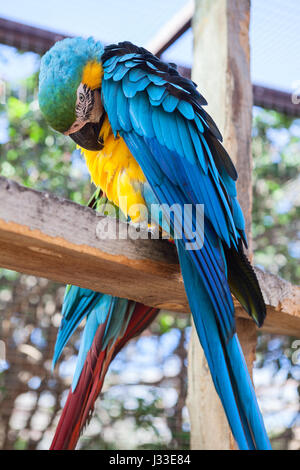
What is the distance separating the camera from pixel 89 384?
0.93m

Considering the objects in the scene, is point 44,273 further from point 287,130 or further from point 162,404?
point 287,130

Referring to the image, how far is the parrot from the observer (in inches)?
26.4

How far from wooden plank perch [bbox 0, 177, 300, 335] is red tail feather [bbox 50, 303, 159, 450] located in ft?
0.68

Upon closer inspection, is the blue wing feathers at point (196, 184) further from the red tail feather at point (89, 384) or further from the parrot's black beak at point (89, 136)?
the red tail feather at point (89, 384)

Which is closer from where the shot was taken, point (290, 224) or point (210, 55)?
point (210, 55)

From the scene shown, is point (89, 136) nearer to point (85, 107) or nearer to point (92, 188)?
point (85, 107)

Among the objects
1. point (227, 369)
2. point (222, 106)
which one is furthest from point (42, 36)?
point (227, 369)

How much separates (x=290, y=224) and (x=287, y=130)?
499 millimetres

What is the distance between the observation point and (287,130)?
8.14 ft

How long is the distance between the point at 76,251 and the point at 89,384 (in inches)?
15.8

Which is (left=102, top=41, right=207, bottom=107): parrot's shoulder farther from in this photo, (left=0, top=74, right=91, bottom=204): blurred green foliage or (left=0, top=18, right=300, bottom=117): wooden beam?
(left=0, top=74, right=91, bottom=204): blurred green foliage

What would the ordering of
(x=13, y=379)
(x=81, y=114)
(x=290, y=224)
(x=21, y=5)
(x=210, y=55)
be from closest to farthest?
(x=81, y=114)
(x=210, y=55)
(x=21, y=5)
(x=13, y=379)
(x=290, y=224)

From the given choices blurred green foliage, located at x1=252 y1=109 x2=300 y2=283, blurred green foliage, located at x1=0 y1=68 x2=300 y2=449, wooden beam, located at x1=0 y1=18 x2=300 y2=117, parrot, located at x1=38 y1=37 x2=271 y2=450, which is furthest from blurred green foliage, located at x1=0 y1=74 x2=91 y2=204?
parrot, located at x1=38 y1=37 x2=271 y2=450
